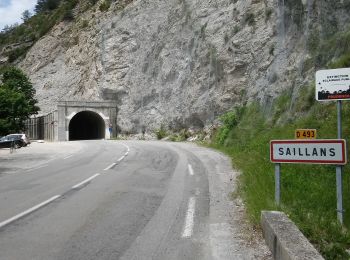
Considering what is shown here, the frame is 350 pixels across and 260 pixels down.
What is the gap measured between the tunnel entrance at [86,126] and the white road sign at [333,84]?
49.5 m

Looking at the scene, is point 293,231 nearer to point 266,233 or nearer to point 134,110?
point 266,233

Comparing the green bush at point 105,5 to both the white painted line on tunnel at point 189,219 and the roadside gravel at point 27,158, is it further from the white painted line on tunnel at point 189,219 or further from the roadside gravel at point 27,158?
the white painted line on tunnel at point 189,219

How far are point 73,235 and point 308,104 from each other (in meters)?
15.6

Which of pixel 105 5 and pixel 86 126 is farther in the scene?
pixel 86 126

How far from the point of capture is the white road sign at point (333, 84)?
7.34 metres

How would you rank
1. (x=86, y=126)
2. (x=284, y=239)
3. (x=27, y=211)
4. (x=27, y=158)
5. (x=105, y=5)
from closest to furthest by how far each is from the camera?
1. (x=284, y=239)
2. (x=27, y=211)
3. (x=27, y=158)
4. (x=105, y=5)
5. (x=86, y=126)

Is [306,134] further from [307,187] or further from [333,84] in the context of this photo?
[307,187]

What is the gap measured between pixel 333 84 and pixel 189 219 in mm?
3378

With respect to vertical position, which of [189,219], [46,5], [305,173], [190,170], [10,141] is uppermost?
[46,5]

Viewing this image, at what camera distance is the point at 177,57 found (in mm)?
47906

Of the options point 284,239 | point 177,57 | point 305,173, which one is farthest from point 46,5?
point 284,239

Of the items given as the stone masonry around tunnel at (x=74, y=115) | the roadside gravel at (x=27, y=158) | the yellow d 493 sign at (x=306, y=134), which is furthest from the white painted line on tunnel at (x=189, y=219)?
the stone masonry around tunnel at (x=74, y=115)

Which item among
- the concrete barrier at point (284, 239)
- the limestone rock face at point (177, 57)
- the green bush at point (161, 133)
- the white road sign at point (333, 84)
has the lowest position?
the concrete barrier at point (284, 239)

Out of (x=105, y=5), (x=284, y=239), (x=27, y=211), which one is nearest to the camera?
(x=284, y=239)
